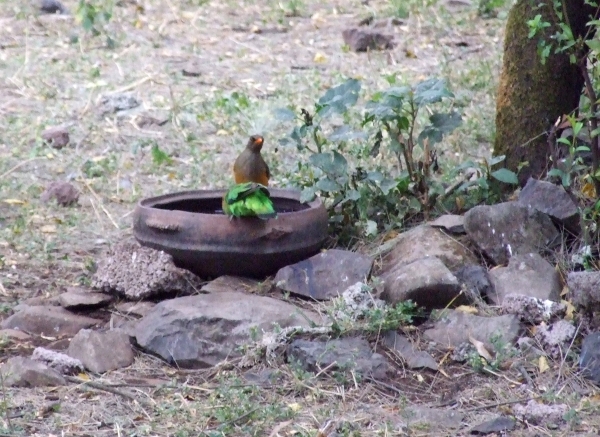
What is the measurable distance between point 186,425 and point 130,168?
129 inches

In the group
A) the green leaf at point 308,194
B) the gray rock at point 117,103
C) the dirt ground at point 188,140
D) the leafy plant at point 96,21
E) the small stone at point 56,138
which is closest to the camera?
the dirt ground at point 188,140

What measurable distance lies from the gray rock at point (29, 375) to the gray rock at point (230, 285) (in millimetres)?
970

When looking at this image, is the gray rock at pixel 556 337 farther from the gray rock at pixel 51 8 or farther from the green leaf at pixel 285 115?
the gray rock at pixel 51 8

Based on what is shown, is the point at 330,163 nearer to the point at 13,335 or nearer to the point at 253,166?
the point at 253,166

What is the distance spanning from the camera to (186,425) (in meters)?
3.32

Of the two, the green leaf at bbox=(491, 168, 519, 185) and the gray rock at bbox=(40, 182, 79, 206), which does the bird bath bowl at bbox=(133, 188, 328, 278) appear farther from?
the gray rock at bbox=(40, 182, 79, 206)

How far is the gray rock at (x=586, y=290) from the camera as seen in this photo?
3773 mm

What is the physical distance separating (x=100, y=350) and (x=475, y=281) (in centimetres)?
156

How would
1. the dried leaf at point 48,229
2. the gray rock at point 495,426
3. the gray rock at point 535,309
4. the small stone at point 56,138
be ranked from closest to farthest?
the gray rock at point 495,426, the gray rock at point 535,309, the dried leaf at point 48,229, the small stone at point 56,138

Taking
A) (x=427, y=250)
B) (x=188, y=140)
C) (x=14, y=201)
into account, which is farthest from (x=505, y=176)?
(x=14, y=201)

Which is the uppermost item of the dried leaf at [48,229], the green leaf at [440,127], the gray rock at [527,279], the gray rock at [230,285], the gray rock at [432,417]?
the green leaf at [440,127]

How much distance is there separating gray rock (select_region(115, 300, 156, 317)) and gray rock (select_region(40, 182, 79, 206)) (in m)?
1.55

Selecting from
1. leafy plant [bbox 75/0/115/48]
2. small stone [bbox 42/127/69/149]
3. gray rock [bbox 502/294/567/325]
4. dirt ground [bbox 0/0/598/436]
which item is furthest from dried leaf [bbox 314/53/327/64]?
gray rock [bbox 502/294/567/325]

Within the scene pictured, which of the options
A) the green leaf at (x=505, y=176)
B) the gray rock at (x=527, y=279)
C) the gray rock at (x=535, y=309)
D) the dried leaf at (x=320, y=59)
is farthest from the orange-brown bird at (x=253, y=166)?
the dried leaf at (x=320, y=59)
